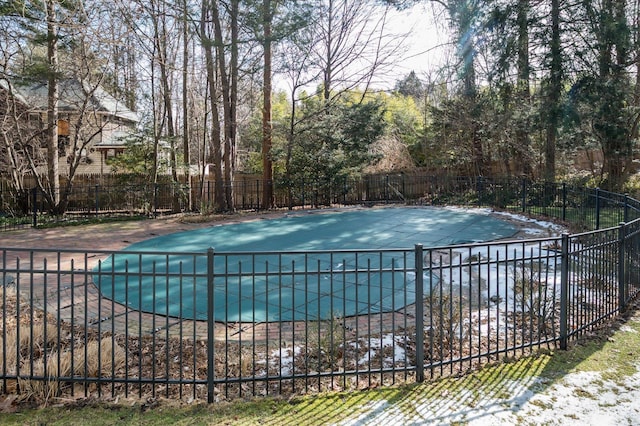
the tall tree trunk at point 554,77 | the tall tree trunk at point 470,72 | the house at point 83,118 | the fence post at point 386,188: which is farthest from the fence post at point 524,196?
the house at point 83,118

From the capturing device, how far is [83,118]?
1492cm

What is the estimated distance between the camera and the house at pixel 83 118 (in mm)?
14812

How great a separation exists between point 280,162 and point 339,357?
629 inches

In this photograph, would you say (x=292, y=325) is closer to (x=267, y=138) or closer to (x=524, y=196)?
(x=524, y=196)

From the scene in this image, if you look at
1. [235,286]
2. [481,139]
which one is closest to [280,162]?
[481,139]

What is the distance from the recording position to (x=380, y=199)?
19.3 m

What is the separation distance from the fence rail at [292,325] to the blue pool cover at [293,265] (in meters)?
0.05

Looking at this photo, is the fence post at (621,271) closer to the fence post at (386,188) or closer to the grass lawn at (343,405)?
the grass lawn at (343,405)

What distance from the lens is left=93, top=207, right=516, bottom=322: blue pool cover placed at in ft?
11.7

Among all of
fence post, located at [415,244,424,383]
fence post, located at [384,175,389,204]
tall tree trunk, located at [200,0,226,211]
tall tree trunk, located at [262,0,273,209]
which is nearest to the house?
tall tree trunk, located at [200,0,226,211]

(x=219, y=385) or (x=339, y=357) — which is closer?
(x=219, y=385)

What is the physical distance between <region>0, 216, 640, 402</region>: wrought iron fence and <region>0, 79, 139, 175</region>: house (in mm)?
9989

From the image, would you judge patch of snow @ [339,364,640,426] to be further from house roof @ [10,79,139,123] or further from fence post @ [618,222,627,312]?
house roof @ [10,79,139,123]

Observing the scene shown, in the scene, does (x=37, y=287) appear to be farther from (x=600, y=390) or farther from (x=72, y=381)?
(x=600, y=390)
